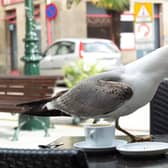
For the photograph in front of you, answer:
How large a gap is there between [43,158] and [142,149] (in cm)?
97

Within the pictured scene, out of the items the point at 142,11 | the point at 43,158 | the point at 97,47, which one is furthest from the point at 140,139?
the point at 97,47

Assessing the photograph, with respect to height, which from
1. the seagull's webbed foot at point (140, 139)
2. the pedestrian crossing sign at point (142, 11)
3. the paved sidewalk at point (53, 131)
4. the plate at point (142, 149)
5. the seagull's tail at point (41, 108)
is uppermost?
the pedestrian crossing sign at point (142, 11)

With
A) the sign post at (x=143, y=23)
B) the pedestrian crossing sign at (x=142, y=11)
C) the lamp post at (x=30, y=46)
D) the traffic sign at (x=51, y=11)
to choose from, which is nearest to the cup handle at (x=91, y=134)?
the lamp post at (x=30, y=46)

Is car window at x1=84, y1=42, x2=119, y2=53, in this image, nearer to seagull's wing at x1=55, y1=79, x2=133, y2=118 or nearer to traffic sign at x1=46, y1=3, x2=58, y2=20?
traffic sign at x1=46, y1=3, x2=58, y2=20

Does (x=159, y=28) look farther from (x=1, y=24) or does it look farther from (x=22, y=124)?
(x=22, y=124)

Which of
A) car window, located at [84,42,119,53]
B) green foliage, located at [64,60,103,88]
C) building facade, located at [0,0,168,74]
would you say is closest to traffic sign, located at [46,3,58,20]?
building facade, located at [0,0,168,74]

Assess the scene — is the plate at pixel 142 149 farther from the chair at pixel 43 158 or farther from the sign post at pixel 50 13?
the sign post at pixel 50 13

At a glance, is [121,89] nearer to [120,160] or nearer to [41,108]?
[120,160]

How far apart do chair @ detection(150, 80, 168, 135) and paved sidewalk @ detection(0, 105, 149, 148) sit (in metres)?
3.81

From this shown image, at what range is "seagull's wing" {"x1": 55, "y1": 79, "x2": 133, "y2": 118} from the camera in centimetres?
280

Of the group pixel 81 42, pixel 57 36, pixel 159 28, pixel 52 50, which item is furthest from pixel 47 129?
pixel 159 28

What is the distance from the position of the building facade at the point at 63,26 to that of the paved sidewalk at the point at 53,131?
17.0 metres

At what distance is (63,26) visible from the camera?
94.3ft

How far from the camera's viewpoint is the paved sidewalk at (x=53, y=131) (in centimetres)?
827
